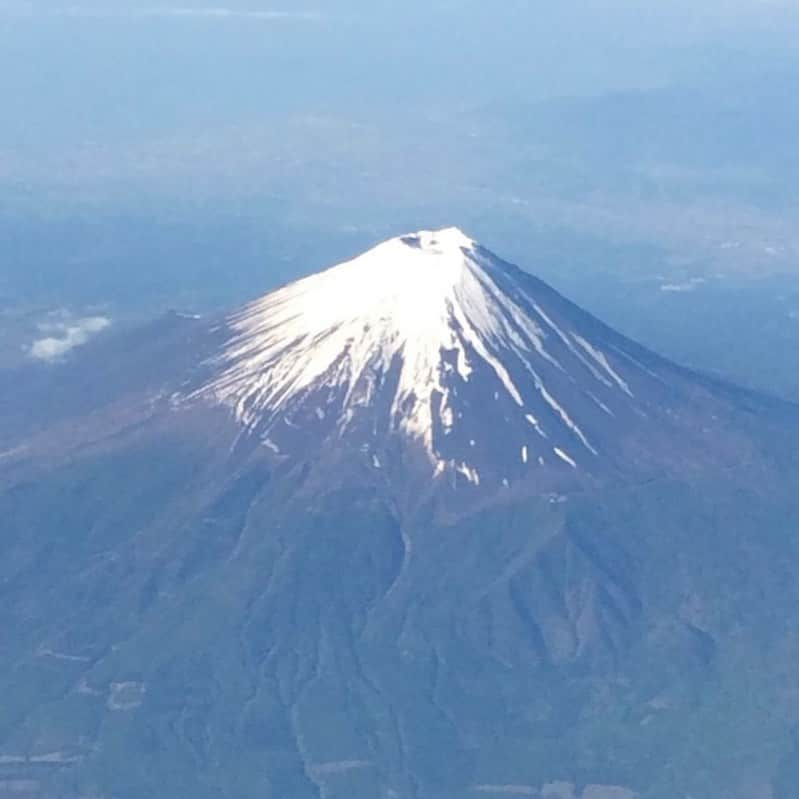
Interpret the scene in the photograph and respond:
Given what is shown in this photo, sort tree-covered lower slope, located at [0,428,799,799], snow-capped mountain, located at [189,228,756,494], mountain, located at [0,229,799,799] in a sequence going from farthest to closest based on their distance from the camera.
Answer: snow-capped mountain, located at [189,228,756,494]
mountain, located at [0,229,799,799]
tree-covered lower slope, located at [0,428,799,799]

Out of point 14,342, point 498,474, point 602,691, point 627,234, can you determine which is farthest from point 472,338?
point 627,234

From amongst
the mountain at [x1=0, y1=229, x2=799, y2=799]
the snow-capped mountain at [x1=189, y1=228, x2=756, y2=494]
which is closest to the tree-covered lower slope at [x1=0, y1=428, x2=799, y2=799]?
the mountain at [x1=0, y1=229, x2=799, y2=799]

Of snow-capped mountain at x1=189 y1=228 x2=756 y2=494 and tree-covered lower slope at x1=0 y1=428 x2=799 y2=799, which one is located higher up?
snow-capped mountain at x1=189 y1=228 x2=756 y2=494

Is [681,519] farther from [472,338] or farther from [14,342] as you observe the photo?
[14,342]

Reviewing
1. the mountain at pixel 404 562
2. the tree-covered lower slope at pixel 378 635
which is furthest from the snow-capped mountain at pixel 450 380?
the tree-covered lower slope at pixel 378 635

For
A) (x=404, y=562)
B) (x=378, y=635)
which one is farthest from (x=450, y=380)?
(x=378, y=635)

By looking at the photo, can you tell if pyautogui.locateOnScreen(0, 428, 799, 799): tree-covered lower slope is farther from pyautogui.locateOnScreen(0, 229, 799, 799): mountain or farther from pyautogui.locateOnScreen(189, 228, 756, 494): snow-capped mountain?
pyautogui.locateOnScreen(189, 228, 756, 494): snow-capped mountain

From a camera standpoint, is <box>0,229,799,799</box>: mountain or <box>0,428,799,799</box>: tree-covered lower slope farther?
<box>0,229,799,799</box>: mountain
